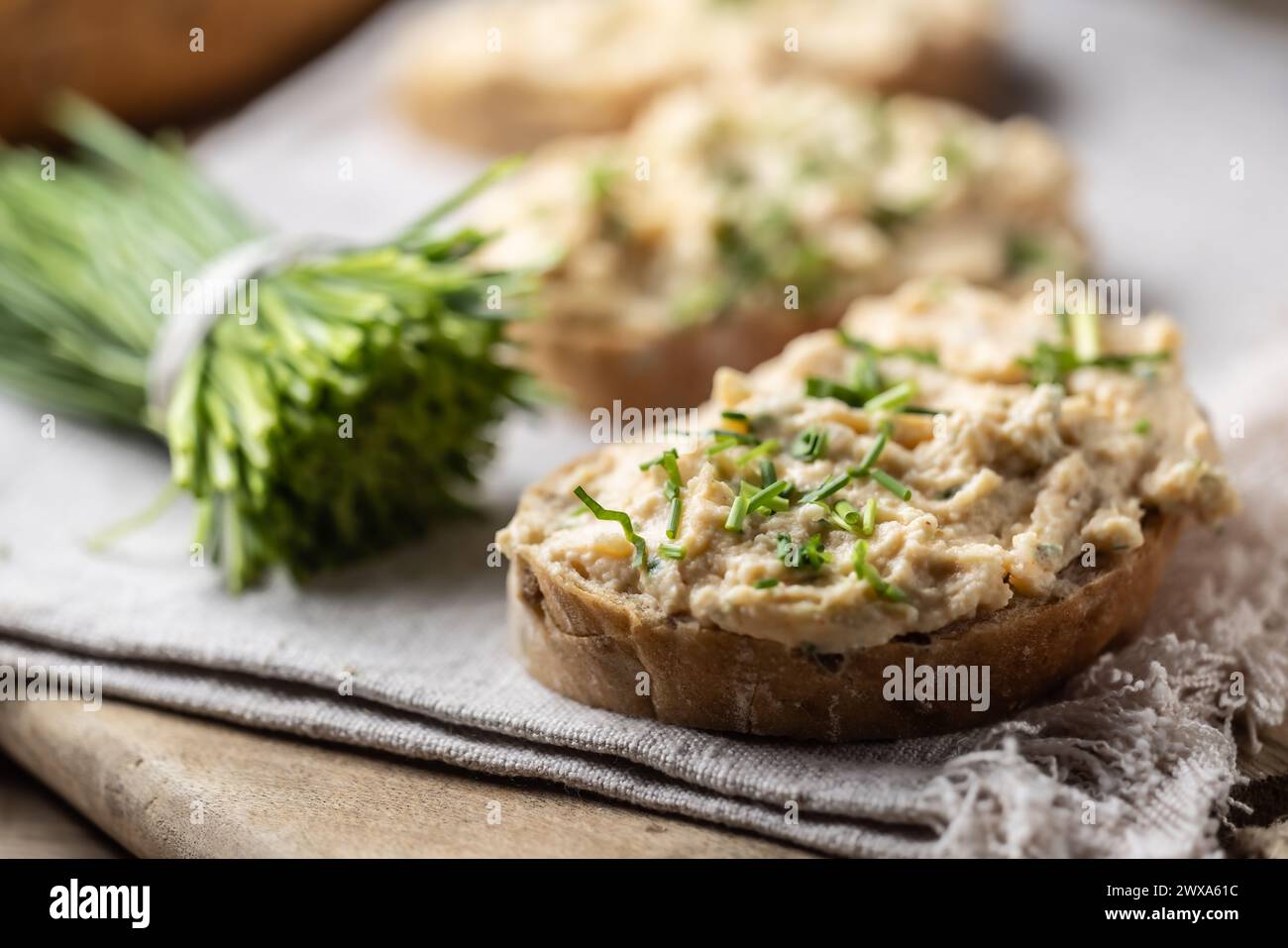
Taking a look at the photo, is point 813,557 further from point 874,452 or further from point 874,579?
point 874,452

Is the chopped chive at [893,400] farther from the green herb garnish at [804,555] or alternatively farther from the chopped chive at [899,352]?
the green herb garnish at [804,555]

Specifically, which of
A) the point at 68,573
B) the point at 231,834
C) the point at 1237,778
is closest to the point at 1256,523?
the point at 1237,778

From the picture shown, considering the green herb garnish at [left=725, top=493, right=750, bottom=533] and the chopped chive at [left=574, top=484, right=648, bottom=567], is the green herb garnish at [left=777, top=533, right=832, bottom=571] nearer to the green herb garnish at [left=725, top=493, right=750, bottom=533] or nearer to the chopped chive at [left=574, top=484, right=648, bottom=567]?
the green herb garnish at [left=725, top=493, right=750, bottom=533]

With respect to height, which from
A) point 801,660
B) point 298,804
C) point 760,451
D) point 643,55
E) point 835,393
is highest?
point 643,55

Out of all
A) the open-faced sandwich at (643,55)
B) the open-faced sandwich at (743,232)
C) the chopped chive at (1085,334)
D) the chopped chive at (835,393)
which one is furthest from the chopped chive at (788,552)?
the open-faced sandwich at (643,55)

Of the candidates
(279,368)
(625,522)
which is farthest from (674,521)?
(279,368)

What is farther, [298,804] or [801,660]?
[298,804]

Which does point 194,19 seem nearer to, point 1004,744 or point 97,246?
point 97,246
